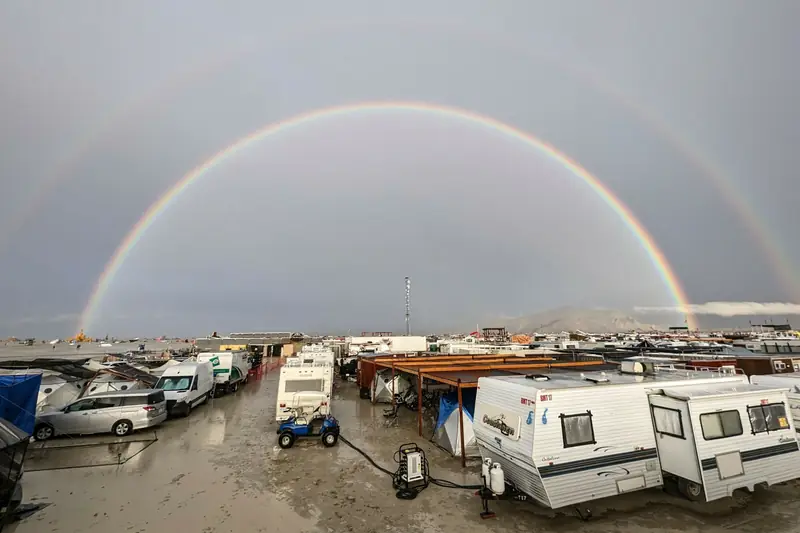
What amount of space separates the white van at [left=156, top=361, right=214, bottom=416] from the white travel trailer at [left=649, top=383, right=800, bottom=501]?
891 inches

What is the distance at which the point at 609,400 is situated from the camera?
9750 millimetres

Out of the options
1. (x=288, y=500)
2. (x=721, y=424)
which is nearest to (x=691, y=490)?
(x=721, y=424)

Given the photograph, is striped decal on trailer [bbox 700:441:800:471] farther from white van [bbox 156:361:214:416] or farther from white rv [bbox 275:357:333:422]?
white van [bbox 156:361:214:416]

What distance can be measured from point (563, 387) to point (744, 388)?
6.02 metres

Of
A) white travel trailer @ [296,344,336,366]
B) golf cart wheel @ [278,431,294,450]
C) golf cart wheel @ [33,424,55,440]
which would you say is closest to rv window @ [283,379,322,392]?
white travel trailer @ [296,344,336,366]

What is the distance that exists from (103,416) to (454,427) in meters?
15.7

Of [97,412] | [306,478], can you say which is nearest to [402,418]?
[306,478]

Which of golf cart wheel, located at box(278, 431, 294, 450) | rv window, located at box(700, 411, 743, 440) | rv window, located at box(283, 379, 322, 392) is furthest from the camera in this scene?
rv window, located at box(283, 379, 322, 392)

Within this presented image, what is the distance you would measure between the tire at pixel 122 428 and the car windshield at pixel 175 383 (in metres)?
5.36

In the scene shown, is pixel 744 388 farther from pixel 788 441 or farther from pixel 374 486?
pixel 374 486

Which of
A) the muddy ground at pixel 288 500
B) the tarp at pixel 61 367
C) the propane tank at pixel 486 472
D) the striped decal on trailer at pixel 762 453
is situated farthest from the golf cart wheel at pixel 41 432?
the striped decal on trailer at pixel 762 453

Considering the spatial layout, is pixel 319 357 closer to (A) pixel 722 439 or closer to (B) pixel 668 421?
(B) pixel 668 421

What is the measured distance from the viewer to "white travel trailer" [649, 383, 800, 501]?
9.17 meters

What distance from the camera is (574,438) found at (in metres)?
9.08
